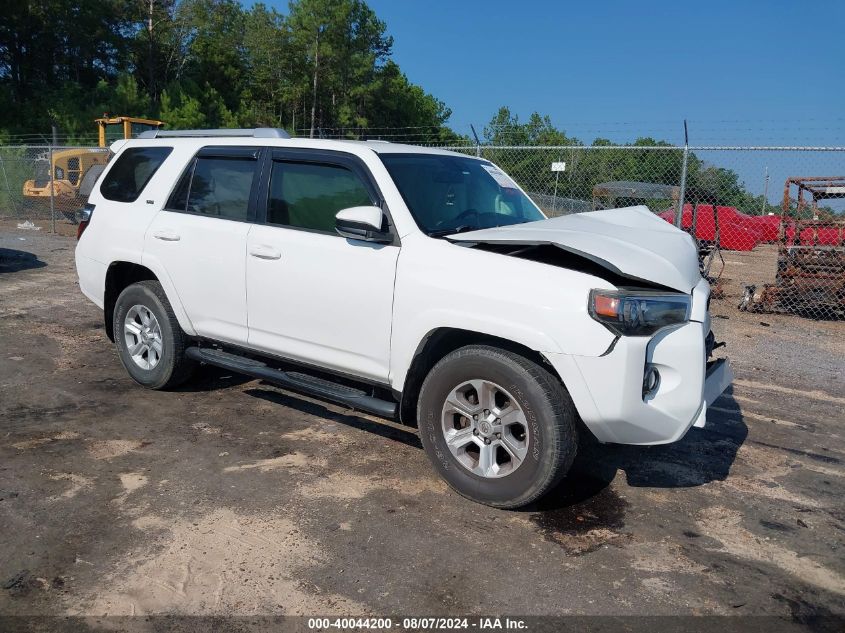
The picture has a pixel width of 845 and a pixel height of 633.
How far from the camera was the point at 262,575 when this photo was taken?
9.87 feet

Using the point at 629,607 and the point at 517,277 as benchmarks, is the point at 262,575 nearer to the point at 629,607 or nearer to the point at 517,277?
the point at 629,607

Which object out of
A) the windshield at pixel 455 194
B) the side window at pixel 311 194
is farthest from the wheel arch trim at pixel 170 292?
the windshield at pixel 455 194

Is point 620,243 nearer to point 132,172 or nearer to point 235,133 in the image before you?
point 235,133

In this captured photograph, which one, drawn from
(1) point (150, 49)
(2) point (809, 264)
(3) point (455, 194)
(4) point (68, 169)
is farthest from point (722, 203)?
(1) point (150, 49)

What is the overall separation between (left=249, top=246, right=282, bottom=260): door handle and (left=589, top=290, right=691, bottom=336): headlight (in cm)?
205

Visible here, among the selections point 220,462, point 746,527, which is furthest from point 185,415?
point 746,527

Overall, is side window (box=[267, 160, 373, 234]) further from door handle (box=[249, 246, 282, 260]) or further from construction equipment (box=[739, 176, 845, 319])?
construction equipment (box=[739, 176, 845, 319])

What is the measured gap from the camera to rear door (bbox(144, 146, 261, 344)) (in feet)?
15.3

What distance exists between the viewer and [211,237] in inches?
186

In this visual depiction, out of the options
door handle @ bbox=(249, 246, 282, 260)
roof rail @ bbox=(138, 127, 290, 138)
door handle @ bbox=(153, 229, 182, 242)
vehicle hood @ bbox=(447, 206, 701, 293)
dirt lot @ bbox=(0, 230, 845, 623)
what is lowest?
dirt lot @ bbox=(0, 230, 845, 623)

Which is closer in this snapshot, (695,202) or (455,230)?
(455,230)

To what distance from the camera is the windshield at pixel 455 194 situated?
163 inches

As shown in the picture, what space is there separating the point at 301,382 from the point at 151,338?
1641mm

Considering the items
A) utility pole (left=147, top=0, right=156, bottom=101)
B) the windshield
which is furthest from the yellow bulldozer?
utility pole (left=147, top=0, right=156, bottom=101)
